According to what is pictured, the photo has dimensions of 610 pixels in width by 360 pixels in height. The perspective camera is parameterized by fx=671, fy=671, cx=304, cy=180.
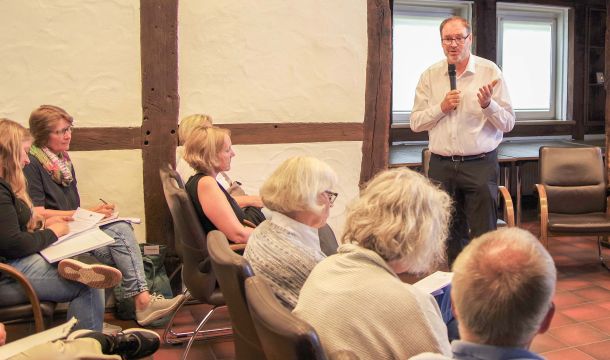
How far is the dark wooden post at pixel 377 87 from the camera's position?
474cm

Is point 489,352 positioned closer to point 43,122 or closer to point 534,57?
point 43,122

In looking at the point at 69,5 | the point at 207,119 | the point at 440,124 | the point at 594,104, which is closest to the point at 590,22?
the point at 594,104

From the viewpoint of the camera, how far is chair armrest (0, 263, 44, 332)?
271 cm

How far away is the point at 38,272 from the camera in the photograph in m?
2.90

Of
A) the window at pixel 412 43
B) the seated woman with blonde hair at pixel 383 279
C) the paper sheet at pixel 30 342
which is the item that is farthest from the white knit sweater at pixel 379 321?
the window at pixel 412 43

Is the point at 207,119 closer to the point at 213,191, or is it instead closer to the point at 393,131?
the point at 213,191

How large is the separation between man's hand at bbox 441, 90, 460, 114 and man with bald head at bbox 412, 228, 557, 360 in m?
2.67

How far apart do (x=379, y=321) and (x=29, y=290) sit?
1.77 m

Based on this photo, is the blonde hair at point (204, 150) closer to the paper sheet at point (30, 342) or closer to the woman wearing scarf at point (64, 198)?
the woman wearing scarf at point (64, 198)

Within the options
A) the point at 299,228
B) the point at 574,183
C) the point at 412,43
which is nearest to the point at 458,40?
the point at 574,183

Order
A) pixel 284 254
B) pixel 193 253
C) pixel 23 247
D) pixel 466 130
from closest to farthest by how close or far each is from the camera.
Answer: pixel 284 254 → pixel 23 247 → pixel 193 253 → pixel 466 130

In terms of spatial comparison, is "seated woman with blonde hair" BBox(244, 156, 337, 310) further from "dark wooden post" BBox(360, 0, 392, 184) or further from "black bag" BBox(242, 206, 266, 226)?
"dark wooden post" BBox(360, 0, 392, 184)

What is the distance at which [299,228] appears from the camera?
2.21m

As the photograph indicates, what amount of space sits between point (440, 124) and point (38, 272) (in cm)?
241
